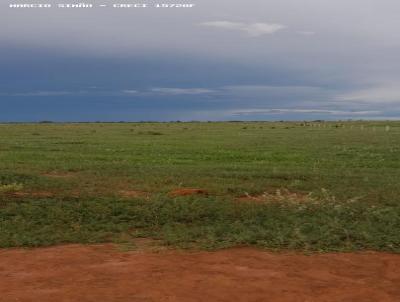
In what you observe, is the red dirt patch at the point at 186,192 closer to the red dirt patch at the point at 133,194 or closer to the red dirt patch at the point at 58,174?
the red dirt patch at the point at 133,194

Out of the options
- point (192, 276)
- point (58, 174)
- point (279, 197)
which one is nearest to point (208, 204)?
point (279, 197)

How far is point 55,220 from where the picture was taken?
9.54 metres

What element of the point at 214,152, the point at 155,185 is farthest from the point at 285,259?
the point at 214,152

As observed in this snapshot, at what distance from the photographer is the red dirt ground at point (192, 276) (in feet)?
18.3

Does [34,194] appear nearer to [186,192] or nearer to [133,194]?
[133,194]

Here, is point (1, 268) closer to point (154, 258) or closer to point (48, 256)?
point (48, 256)

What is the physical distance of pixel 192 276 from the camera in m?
6.22

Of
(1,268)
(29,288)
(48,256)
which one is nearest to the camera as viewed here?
(29,288)

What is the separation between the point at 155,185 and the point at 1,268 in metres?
7.04

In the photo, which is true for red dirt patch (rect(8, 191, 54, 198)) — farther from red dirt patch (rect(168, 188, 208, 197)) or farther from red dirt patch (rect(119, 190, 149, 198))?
red dirt patch (rect(168, 188, 208, 197))

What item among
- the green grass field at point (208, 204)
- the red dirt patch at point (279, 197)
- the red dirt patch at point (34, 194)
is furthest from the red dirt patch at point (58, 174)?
the red dirt patch at point (279, 197)

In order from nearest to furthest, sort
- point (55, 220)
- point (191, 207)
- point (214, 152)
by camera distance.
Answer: point (55, 220)
point (191, 207)
point (214, 152)

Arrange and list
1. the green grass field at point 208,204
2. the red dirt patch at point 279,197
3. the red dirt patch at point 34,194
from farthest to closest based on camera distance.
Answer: the red dirt patch at point 34,194
the red dirt patch at point 279,197
the green grass field at point 208,204

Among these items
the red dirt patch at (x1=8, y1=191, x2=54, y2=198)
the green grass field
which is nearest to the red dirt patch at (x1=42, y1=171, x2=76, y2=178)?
the green grass field
